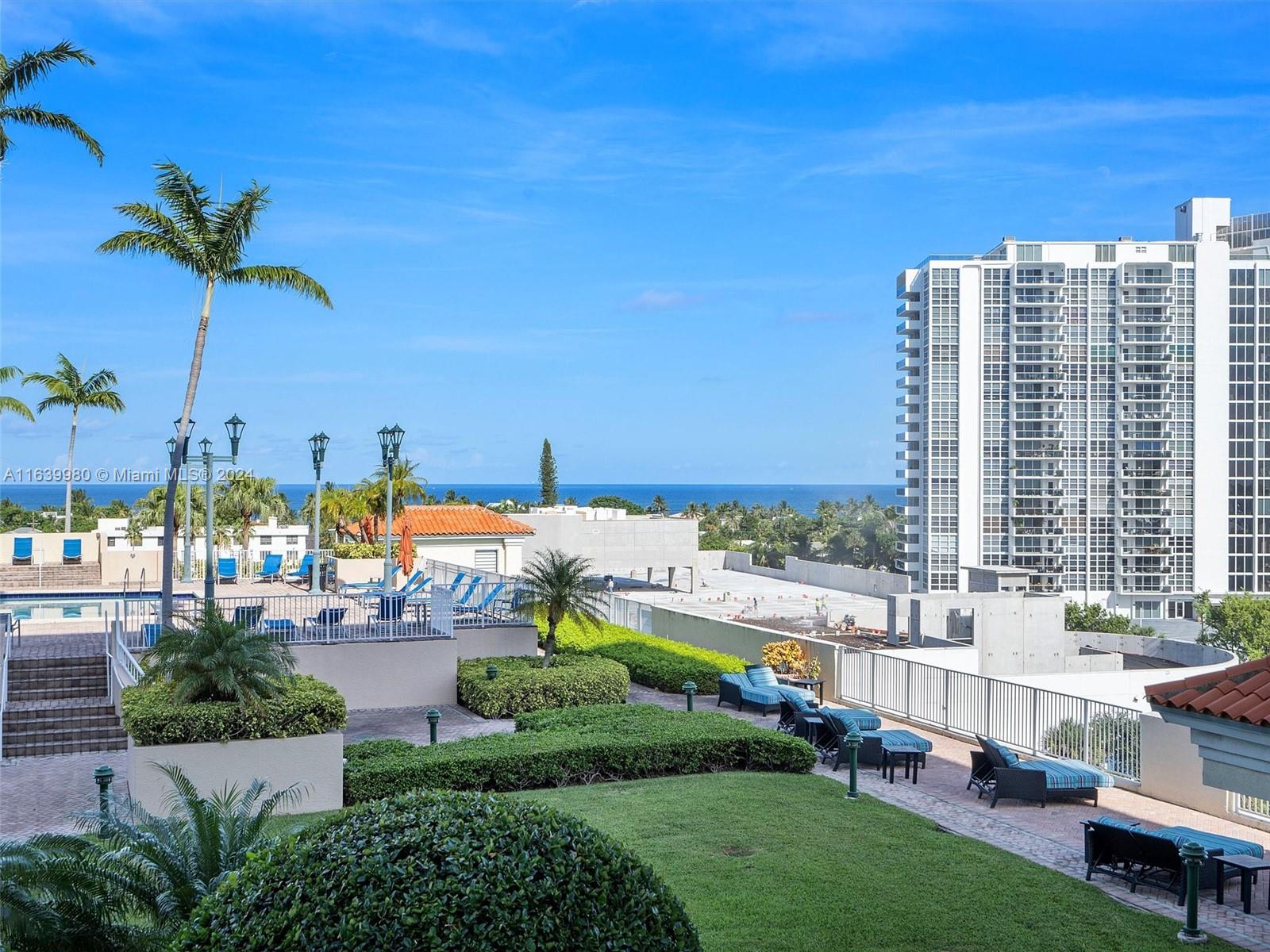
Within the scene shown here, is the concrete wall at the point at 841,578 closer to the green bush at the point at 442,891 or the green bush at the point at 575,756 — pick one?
the green bush at the point at 575,756

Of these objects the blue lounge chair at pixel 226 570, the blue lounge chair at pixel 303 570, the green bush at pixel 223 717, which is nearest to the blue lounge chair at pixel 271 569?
the blue lounge chair at pixel 303 570

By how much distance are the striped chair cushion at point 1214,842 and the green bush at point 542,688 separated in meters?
10.2

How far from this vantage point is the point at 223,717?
13750mm

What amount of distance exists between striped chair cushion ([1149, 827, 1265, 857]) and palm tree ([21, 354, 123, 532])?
131 feet

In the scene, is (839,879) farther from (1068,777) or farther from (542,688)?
(542,688)

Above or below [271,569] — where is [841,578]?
below

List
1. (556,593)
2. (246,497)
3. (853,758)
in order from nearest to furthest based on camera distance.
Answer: (853,758) → (556,593) → (246,497)

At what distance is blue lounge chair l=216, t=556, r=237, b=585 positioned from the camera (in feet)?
110

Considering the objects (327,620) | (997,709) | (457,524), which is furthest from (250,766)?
(457,524)

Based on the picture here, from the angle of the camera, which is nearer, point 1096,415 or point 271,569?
point 271,569

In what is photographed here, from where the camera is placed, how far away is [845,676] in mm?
21953

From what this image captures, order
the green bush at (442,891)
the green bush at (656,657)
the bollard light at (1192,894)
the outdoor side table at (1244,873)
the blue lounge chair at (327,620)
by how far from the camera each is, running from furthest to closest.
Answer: the green bush at (656,657), the blue lounge chair at (327,620), the outdoor side table at (1244,873), the bollard light at (1192,894), the green bush at (442,891)

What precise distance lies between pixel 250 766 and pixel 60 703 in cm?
683

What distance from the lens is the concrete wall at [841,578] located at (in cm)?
6912
